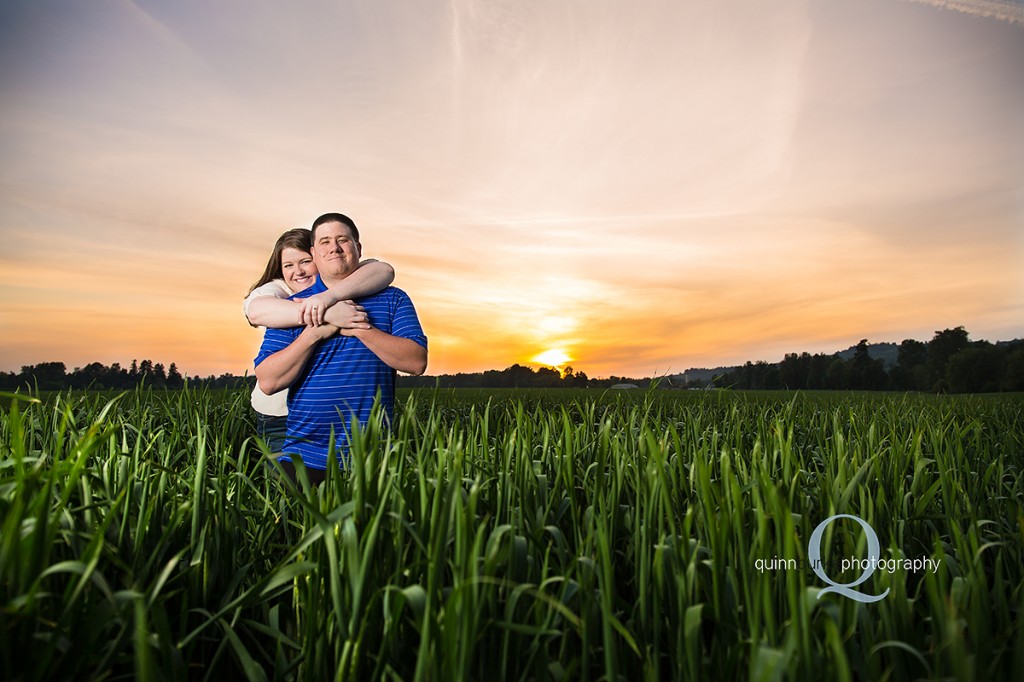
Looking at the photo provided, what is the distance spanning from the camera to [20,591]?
55.1 inches

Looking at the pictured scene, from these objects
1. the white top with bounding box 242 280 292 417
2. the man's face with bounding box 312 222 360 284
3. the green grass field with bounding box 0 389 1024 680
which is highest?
the man's face with bounding box 312 222 360 284

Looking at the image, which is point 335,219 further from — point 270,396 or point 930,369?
point 930,369

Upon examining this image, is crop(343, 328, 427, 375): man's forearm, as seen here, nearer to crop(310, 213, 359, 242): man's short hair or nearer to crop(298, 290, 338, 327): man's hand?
crop(298, 290, 338, 327): man's hand

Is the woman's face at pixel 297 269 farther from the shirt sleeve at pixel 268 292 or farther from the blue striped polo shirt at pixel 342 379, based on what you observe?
the blue striped polo shirt at pixel 342 379

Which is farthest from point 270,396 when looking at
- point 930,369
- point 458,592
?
point 930,369

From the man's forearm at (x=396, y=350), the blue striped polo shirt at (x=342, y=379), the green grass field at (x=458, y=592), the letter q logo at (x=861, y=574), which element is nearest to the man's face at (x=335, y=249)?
the blue striped polo shirt at (x=342, y=379)

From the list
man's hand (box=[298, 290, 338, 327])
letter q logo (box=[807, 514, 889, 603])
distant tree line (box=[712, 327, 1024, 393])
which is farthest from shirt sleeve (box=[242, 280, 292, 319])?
distant tree line (box=[712, 327, 1024, 393])

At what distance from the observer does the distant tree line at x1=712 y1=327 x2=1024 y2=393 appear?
36344mm

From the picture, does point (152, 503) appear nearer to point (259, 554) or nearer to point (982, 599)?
point (259, 554)

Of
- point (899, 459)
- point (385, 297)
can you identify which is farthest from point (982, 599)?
point (385, 297)

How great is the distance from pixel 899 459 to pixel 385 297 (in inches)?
109

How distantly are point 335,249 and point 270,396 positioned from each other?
1.07m

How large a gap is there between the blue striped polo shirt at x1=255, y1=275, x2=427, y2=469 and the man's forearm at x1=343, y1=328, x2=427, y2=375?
0.26ft

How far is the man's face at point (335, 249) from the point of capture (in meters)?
3.84
